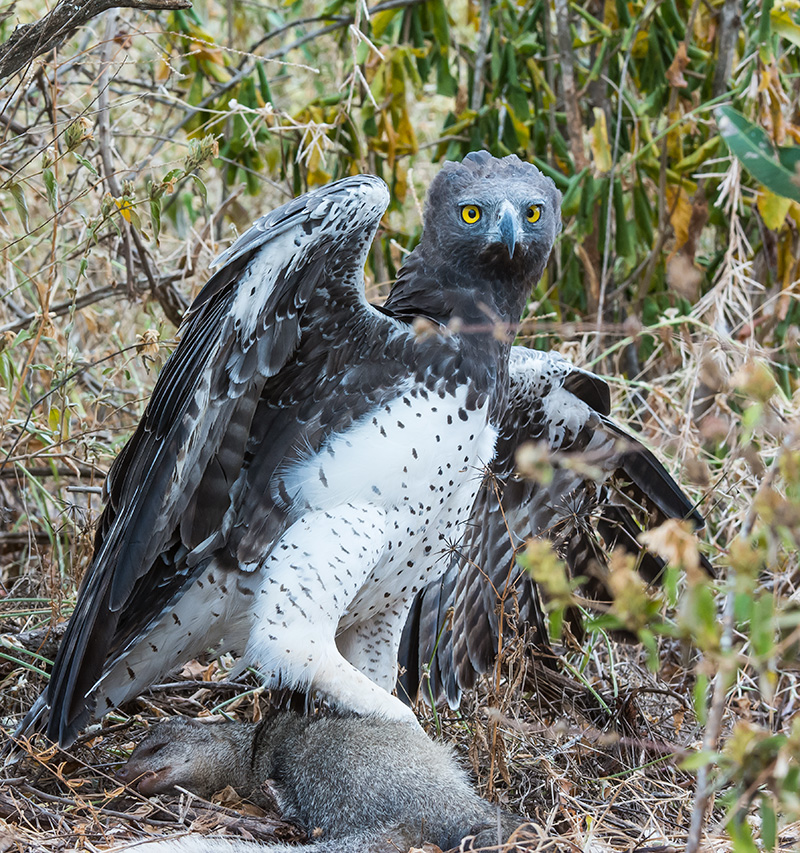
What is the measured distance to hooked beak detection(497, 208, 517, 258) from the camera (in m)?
3.08

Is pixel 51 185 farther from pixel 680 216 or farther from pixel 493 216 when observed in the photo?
pixel 680 216

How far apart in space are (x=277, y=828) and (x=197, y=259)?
2.27m

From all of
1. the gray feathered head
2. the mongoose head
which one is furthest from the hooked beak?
the mongoose head

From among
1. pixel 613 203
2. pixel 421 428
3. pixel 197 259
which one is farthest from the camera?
pixel 613 203

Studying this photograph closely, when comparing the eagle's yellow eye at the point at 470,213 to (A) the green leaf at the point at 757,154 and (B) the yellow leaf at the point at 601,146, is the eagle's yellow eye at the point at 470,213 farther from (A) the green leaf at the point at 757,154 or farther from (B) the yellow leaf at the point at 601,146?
(B) the yellow leaf at the point at 601,146

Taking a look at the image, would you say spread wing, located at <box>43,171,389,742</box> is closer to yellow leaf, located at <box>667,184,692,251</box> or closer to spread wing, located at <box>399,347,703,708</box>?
spread wing, located at <box>399,347,703,708</box>

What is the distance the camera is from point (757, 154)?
6.31 ft

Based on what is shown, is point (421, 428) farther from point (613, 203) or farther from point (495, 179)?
point (613, 203)

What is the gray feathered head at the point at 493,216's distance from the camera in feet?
10.3

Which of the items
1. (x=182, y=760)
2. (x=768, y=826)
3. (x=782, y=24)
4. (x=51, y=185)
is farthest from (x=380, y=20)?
(x=768, y=826)

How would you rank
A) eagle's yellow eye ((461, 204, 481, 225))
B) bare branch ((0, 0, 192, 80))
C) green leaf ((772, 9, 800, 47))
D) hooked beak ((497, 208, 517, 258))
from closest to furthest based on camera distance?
1. bare branch ((0, 0, 192, 80))
2. hooked beak ((497, 208, 517, 258))
3. eagle's yellow eye ((461, 204, 481, 225))
4. green leaf ((772, 9, 800, 47))

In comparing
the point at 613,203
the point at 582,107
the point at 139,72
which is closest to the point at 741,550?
the point at 613,203

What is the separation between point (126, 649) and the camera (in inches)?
128

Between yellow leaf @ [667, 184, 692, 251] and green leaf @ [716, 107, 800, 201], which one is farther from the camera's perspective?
yellow leaf @ [667, 184, 692, 251]
